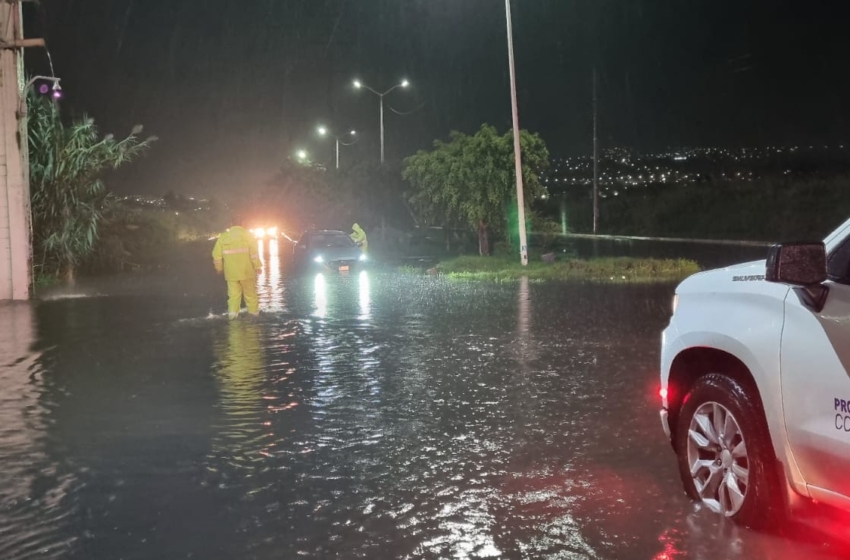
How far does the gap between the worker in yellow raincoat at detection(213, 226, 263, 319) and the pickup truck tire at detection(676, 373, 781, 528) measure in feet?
33.7

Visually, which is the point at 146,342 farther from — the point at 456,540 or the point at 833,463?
the point at 833,463

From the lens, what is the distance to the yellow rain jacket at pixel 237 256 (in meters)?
14.9

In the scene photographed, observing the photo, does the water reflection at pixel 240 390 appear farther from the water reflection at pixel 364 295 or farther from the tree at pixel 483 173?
the tree at pixel 483 173

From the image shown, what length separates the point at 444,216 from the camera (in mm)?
31250

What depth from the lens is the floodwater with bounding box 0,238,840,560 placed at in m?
5.14

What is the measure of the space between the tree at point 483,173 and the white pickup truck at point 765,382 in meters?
23.1

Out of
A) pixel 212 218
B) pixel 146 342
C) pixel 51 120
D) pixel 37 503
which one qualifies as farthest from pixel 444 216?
pixel 212 218

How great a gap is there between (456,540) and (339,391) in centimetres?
445

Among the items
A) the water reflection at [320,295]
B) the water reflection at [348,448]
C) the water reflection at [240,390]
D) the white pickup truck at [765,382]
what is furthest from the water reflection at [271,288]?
the white pickup truck at [765,382]

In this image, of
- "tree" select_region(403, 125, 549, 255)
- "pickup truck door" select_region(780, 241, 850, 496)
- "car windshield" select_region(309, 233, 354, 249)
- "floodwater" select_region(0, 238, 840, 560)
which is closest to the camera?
"pickup truck door" select_region(780, 241, 850, 496)

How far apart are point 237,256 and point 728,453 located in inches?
430

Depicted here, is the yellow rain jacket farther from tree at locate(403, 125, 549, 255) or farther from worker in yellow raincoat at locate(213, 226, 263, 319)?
tree at locate(403, 125, 549, 255)

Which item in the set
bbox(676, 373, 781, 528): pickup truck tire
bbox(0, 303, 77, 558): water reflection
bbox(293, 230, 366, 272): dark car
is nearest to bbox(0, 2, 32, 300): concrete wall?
bbox(0, 303, 77, 558): water reflection

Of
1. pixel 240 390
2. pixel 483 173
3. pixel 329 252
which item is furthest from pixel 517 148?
pixel 240 390
